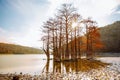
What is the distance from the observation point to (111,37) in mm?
64188

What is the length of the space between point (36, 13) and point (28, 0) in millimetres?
1184

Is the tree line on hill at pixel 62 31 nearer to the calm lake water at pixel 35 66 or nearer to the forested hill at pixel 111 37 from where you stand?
the calm lake water at pixel 35 66

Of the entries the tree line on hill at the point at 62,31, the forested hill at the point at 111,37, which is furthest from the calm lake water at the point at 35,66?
the forested hill at the point at 111,37

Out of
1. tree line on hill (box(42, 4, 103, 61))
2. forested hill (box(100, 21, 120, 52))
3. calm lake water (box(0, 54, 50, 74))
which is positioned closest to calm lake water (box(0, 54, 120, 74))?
calm lake water (box(0, 54, 50, 74))

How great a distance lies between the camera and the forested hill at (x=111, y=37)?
5650 cm

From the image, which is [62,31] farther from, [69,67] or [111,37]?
[111,37]

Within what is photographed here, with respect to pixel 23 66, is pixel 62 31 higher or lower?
higher

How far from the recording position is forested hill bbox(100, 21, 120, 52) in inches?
2225

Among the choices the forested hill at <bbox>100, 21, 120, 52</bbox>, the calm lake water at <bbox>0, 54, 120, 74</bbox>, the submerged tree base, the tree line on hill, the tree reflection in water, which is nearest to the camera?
the tree reflection in water

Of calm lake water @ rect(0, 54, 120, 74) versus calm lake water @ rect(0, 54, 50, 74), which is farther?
calm lake water @ rect(0, 54, 50, 74)

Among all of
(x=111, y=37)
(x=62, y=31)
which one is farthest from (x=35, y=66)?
(x=111, y=37)

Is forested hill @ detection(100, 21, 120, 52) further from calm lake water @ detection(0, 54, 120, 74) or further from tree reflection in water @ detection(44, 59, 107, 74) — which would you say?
tree reflection in water @ detection(44, 59, 107, 74)

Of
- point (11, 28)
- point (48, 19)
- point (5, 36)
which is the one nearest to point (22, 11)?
point (11, 28)

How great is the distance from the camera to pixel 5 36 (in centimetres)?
1609
